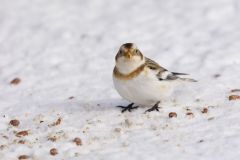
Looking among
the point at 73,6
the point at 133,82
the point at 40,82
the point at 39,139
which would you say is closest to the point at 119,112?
the point at 133,82

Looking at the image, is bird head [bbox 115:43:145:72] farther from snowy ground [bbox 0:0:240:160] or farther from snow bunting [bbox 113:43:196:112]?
snowy ground [bbox 0:0:240:160]

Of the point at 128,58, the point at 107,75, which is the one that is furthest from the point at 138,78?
the point at 107,75

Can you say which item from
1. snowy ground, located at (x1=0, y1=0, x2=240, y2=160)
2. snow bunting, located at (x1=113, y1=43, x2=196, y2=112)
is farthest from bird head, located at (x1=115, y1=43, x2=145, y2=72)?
snowy ground, located at (x1=0, y1=0, x2=240, y2=160)

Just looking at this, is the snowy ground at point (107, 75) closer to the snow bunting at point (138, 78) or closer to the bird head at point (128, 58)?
the snow bunting at point (138, 78)

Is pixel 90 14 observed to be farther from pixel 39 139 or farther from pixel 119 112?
pixel 39 139

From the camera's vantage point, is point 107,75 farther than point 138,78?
Yes

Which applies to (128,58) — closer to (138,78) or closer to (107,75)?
(138,78)
